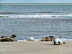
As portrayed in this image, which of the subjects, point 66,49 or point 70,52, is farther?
point 66,49

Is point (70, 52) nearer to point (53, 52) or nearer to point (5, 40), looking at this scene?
point (53, 52)

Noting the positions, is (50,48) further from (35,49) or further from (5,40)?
(5,40)

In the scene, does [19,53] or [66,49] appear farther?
[66,49]

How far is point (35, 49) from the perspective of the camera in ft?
38.0

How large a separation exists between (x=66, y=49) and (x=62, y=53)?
3.16 ft

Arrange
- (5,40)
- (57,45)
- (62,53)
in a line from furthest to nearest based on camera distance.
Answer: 1. (5,40)
2. (57,45)
3. (62,53)

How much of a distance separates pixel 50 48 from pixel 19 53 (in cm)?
154

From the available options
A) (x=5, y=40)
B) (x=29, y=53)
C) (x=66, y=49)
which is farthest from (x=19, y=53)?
(x=5, y=40)

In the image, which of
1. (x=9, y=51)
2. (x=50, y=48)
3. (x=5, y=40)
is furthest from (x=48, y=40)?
(x=9, y=51)

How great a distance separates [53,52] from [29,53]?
798 millimetres

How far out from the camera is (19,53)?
10688 mm

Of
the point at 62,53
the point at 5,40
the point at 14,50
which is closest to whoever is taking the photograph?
the point at 62,53

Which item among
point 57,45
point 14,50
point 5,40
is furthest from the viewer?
point 5,40

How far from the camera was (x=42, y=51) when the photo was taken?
36.4 ft
